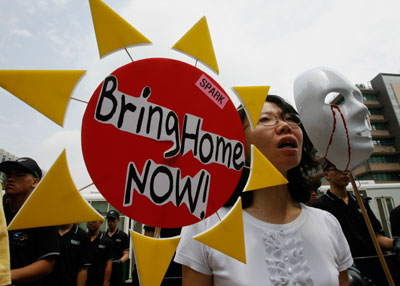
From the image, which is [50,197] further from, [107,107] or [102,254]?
[102,254]

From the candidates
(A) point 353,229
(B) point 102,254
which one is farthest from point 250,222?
(B) point 102,254

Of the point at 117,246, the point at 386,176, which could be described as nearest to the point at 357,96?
the point at 117,246

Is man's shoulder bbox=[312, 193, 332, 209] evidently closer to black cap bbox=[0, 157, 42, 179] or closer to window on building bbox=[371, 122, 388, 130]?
black cap bbox=[0, 157, 42, 179]

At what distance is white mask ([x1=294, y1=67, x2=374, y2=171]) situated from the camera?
119 centimetres

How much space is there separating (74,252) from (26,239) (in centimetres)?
114

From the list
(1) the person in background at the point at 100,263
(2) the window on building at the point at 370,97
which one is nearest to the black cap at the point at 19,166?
(1) the person in background at the point at 100,263

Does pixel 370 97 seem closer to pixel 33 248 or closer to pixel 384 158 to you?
Result: pixel 384 158

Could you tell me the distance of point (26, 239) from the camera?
4.94ft

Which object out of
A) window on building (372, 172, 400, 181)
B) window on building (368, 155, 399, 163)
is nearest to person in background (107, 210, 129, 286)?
window on building (372, 172, 400, 181)

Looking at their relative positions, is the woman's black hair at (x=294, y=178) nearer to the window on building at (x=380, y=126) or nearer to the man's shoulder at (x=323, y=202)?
the man's shoulder at (x=323, y=202)

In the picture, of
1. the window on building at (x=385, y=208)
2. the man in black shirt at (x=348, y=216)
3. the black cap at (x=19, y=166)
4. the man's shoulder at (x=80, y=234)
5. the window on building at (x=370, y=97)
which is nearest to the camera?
the black cap at (x=19, y=166)

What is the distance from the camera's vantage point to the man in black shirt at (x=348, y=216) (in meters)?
1.93

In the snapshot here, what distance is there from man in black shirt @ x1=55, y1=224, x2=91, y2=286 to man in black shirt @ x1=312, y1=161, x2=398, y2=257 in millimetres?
2257

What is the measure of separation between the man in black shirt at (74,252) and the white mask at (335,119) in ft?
7.87
